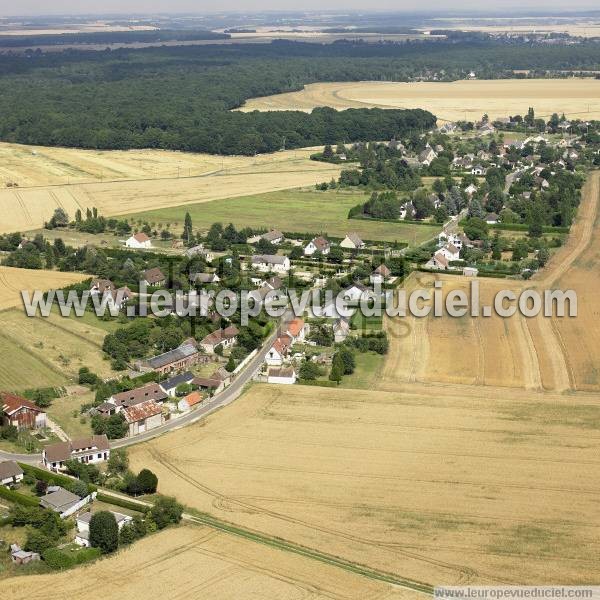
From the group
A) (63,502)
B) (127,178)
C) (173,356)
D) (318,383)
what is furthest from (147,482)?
(127,178)

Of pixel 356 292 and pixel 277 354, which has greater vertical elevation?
pixel 356 292

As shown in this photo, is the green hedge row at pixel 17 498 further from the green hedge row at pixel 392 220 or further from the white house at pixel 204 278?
the green hedge row at pixel 392 220

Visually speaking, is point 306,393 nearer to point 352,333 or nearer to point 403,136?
point 352,333

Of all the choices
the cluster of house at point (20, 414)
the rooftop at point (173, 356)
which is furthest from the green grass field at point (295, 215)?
the cluster of house at point (20, 414)

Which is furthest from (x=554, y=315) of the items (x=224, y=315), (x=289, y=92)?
(x=289, y=92)

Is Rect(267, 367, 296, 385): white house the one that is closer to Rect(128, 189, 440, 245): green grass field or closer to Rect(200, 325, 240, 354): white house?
Rect(200, 325, 240, 354): white house

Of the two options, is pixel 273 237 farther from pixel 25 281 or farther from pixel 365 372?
pixel 365 372
